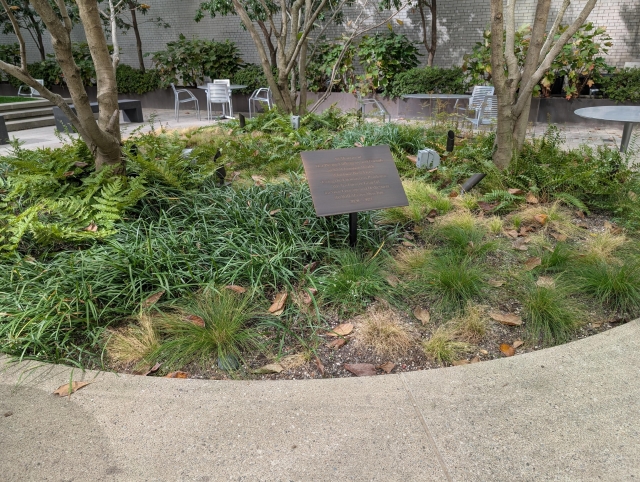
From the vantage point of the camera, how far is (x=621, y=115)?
5910 mm

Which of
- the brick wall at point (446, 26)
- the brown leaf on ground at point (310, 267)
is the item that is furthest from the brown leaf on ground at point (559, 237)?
the brick wall at point (446, 26)

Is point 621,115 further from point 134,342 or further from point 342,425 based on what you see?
point 134,342

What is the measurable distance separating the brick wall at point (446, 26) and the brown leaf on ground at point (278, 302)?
45.6 feet

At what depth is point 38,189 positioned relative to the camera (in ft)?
14.6

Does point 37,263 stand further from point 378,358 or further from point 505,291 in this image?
point 505,291

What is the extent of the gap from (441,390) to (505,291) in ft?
3.92

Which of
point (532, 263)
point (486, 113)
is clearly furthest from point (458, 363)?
point (486, 113)

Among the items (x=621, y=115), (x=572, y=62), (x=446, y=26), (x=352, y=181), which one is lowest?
(x=352, y=181)

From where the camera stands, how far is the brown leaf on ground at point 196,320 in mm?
2952

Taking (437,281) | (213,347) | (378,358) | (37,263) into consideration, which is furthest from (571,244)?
(37,263)

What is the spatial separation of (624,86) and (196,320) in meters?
11.5

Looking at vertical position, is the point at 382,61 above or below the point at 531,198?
above

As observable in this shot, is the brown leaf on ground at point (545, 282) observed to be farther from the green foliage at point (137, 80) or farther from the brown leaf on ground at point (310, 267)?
the green foliage at point (137, 80)

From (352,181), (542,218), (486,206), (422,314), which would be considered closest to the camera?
(422,314)
